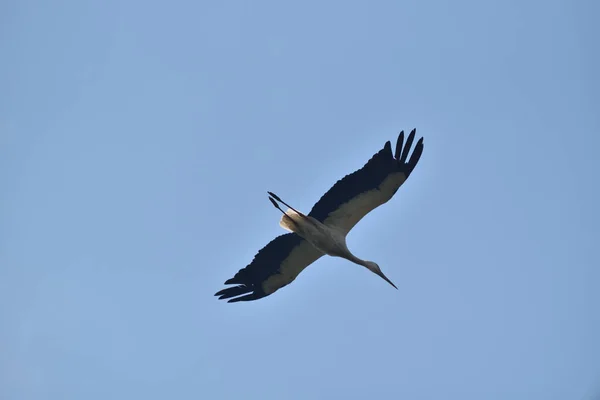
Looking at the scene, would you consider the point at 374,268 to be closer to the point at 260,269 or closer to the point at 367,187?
the point at 367,187

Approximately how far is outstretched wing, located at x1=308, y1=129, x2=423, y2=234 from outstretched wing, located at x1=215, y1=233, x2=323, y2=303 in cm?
102

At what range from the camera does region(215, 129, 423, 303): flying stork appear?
15820mm

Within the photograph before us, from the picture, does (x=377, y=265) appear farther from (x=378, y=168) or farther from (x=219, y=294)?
(x=219, y=294)

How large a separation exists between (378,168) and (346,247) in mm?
2004

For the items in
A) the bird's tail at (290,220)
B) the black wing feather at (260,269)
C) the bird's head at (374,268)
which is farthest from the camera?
the black wing feather at (260,269)

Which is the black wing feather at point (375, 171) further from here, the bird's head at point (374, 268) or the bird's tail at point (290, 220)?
the bird's head at point (374, 268)

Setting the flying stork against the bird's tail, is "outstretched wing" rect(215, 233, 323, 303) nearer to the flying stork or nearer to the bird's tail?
the flying stork

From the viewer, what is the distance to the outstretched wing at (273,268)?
1733cm

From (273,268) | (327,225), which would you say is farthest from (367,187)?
(273,268)

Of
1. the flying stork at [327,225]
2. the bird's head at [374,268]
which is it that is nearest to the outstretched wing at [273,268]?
the flying stork at [327,225]

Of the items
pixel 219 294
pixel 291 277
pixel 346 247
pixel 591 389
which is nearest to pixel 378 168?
pixel 346 247

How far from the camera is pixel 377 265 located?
1712 cm

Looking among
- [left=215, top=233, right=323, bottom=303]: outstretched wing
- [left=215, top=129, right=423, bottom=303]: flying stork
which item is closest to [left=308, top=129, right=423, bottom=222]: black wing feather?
[left=215, top=129, right=423, bottom=303]: flying stork

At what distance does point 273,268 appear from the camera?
691 inches
